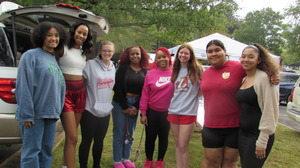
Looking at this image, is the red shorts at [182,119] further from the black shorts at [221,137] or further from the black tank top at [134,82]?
the black tank top at [134,82]

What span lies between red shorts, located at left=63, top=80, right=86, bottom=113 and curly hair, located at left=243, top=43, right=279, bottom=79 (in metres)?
1.98

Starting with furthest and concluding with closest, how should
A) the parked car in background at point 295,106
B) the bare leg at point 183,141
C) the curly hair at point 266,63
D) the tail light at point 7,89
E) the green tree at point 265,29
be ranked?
the green tree at point 265,29 < the parked car in background at point 295,106 < the bare leg at point 183,141 < the tail light at point 7,89 < the curly hair at point 266,63

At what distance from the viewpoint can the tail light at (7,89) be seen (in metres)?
2.52

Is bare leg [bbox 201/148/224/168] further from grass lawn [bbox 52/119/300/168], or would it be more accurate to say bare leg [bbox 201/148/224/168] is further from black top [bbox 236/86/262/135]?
grass lawn [bbox 52/119/300/168]

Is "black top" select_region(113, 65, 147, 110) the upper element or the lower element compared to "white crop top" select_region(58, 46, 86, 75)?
lower

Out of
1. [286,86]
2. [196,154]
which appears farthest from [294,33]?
[196,154]

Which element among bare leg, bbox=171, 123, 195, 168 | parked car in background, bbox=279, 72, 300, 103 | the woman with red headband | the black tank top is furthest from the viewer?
parked car in background, bbox=279, 72, 300, 103

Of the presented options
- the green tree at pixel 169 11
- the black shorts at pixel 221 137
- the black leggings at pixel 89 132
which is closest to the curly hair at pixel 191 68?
the black shorts at pixel 221 137

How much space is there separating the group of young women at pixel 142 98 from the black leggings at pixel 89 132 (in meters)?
0.01

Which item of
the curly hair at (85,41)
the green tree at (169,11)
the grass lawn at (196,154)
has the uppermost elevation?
the green tree at (169,11)

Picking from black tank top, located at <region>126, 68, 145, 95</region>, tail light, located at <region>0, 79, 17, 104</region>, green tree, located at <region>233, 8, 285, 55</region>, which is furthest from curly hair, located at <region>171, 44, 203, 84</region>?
green tree, located at <region>233, 8, 285, 55</region>

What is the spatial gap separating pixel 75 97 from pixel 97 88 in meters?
0.31

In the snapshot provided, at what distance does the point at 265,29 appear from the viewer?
33.9m

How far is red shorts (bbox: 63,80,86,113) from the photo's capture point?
262 cm
